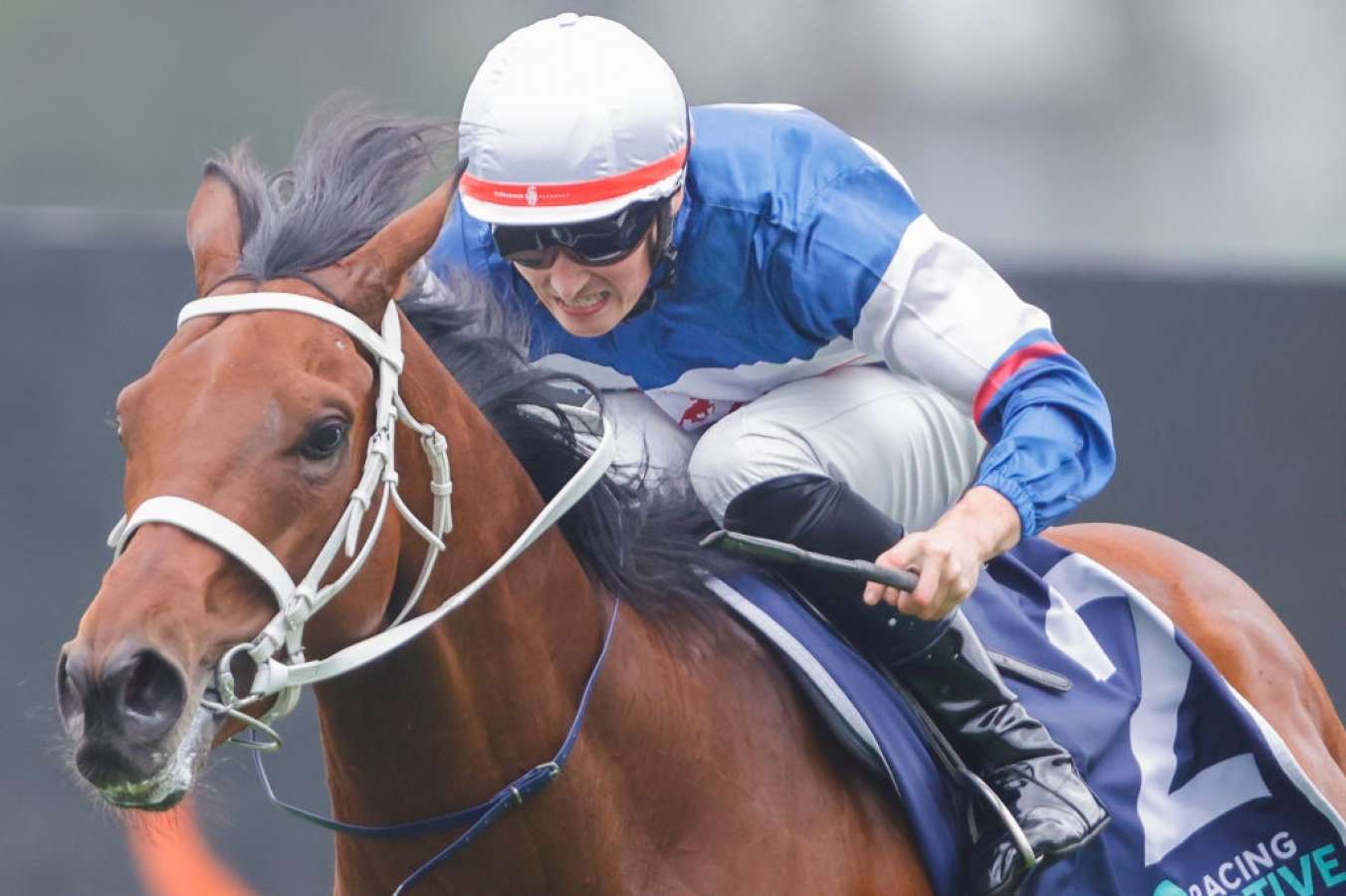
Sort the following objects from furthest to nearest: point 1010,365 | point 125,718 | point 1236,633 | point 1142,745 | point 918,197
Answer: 1. point 918,197
2. point 1236,633
3. point 1142,745
4. point 1010,365
5. point 125,718

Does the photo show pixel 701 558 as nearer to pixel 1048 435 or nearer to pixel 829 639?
pixel 829 639

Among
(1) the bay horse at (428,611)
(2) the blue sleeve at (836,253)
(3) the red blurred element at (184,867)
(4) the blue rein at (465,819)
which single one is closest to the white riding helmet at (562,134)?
(1) the bay horse at (428,611)

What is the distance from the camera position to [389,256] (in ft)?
7.09

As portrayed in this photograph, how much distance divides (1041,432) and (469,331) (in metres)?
0.77

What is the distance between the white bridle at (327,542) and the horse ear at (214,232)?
89mm

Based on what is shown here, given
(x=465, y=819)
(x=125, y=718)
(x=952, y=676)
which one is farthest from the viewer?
(x=952, y=676)

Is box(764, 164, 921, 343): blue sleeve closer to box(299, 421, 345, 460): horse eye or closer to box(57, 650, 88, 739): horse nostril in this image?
box(299, 421, 345, 460): horse eye

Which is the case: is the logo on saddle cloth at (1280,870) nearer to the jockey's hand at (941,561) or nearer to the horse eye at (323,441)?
the jockey's hand at (941,561)

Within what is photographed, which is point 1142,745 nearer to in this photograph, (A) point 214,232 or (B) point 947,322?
(B) point 947,322

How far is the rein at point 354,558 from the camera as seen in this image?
6.25 ft

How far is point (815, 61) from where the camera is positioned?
554 cm

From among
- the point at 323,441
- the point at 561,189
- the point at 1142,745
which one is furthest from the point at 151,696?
the point at 1142,745

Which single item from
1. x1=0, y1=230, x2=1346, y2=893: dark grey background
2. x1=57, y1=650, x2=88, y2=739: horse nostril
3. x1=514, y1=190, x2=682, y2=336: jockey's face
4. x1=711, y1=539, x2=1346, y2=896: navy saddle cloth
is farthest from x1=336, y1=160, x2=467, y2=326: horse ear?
x1=0, y1=230, x2=1346, y2=893: dark grey background

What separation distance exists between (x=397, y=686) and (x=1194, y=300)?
10.9 ft
